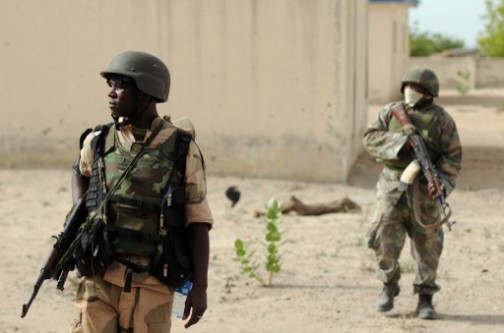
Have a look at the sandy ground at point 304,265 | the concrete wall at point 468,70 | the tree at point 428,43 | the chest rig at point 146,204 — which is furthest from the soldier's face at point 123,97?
the tree at point 428,43

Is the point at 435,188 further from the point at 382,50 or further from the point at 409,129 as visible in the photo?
the point at 382,50

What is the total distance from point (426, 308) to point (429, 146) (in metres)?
1.02

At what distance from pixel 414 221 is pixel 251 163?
639 cm

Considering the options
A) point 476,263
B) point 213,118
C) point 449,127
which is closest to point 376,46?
point 213,118

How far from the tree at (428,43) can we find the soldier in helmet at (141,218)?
49.9 meters

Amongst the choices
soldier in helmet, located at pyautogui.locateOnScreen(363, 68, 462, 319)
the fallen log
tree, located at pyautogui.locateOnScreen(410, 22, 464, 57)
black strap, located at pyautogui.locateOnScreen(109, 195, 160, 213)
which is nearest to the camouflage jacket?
soldier in helmet, located at pyautogui.locateOnScreen(363, 68, 462, 319)

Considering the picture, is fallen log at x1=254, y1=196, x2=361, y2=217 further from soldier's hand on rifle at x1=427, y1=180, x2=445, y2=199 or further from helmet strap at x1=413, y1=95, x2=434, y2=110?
soldier's hand on rifle at x1=427, y1=180, x2=445, y2=199

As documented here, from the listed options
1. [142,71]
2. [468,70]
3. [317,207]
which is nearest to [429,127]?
[142,71]

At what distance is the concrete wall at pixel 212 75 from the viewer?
12961 millimetres

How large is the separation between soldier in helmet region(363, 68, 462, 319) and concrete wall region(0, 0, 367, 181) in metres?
5.92

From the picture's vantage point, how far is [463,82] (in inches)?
1368

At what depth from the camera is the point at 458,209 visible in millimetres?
11727

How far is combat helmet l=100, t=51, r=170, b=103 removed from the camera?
13.2 ft

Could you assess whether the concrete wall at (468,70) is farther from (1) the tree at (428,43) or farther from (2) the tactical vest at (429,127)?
(2) the tactical vest at (429,127)
